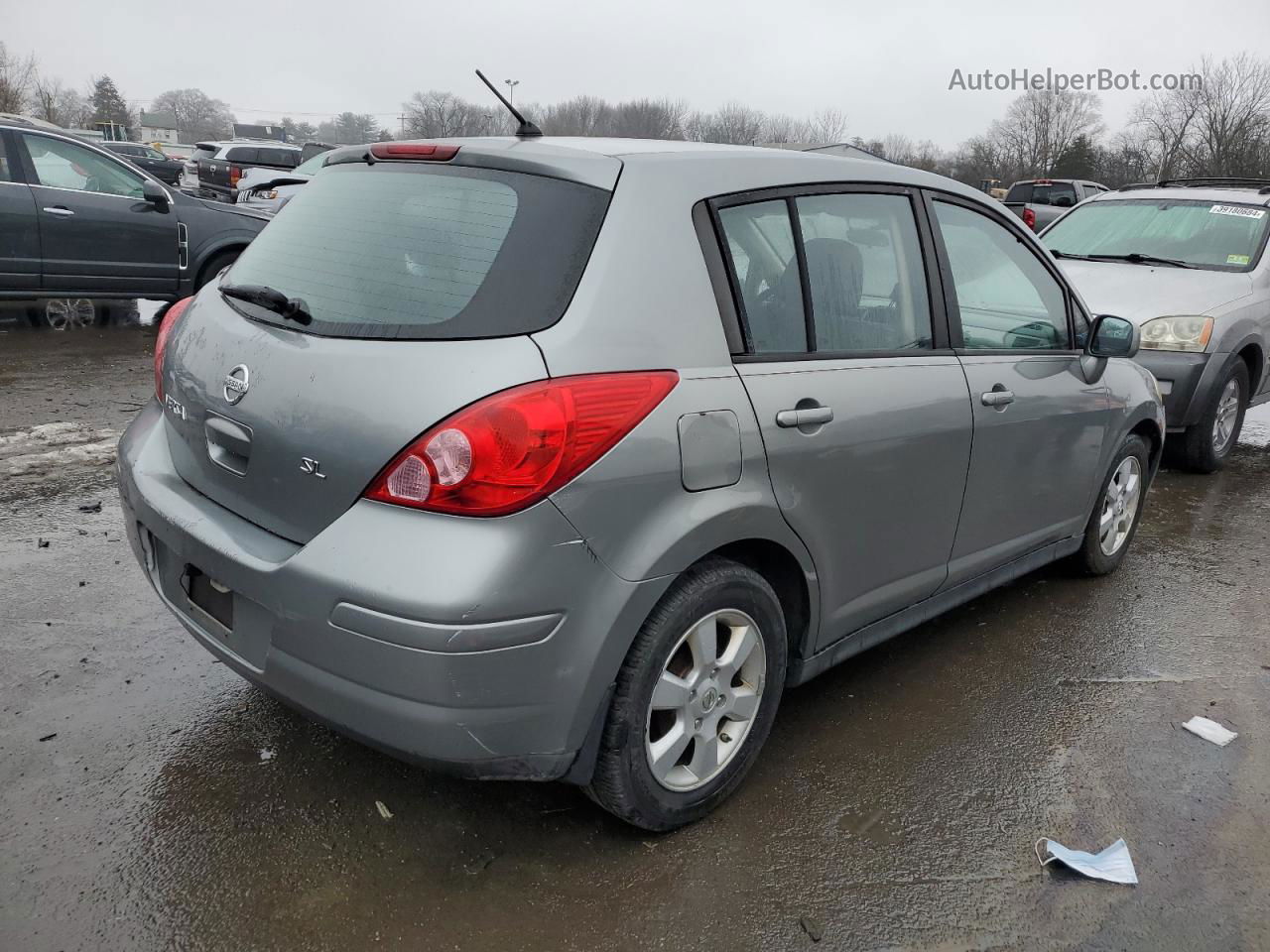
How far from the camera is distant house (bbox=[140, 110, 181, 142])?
10650cm

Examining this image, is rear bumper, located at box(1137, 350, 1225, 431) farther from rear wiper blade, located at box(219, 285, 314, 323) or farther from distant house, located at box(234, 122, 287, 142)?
distant house, located at box(234, 122, 287, 142)

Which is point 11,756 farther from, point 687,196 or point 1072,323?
point 1072,323

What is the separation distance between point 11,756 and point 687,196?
237cm

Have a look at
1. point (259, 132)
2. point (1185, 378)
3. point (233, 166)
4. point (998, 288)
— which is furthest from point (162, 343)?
point (259, 132)

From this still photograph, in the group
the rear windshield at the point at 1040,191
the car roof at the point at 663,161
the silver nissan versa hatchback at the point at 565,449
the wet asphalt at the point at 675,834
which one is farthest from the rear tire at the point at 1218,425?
the rear windshield at the point at 1040,191

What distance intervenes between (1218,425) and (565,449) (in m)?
5.85

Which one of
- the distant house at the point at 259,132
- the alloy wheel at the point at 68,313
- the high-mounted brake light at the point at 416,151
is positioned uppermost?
the distant house at the point at 259,132

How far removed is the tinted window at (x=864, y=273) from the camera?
2842 mm

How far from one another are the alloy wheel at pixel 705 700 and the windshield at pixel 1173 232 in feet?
19.3

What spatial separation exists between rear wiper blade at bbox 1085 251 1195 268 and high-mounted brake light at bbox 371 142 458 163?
6.04 meters

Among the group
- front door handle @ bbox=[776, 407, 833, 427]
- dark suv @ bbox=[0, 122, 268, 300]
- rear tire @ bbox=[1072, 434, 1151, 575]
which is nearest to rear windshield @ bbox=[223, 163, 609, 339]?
front door handle @ bbox=[776, 407, 833, 427]

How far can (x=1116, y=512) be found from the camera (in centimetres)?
448

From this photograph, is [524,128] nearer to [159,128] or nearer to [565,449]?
[565,449]

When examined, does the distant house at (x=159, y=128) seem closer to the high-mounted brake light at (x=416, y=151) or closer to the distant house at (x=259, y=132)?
the distant house at (x=259, y=132)
